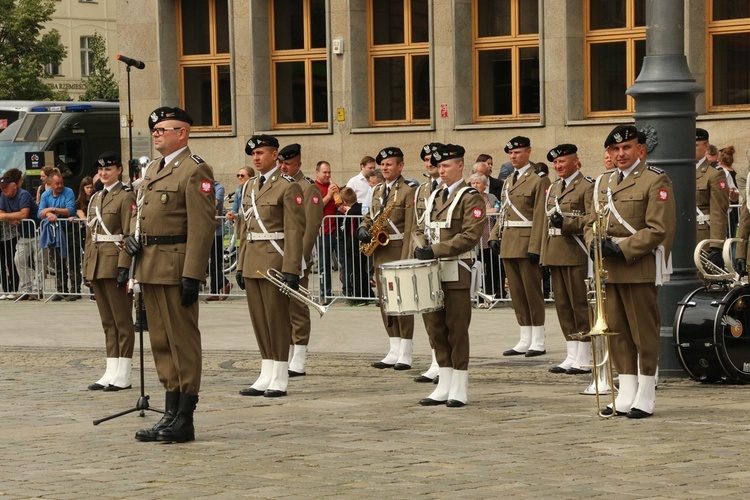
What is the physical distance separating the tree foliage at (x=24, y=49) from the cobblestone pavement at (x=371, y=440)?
4407cm

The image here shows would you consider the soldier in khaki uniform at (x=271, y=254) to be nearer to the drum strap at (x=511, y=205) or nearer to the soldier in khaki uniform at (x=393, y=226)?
the soldier in khaki uniform at (x=393, y=226)

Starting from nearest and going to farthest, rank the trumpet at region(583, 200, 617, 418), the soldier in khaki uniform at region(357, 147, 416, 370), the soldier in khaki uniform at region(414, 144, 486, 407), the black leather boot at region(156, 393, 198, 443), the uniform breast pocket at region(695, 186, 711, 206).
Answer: the black leather boot at region(156, 393, 198, 443) → the trumpet at region(583, 200, 617, 418) → the soldier in khaki uniform at region(414, 144, 486, 407) → the soldier in khaki uniform at region(357, 147, 416, 370) → the uniform breast pocket at region(695, 186, 711, 206)

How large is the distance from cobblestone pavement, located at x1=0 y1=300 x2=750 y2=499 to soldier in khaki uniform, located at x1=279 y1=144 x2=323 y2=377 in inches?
9.3

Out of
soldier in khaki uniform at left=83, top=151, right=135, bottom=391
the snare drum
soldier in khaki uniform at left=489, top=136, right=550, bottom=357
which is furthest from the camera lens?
soldier in khaki uniform at left=489, top=136, right=550, bottom=357

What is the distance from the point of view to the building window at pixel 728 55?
25.2 metres

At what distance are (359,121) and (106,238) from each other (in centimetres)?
1485

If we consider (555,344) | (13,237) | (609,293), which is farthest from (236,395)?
(13,237)

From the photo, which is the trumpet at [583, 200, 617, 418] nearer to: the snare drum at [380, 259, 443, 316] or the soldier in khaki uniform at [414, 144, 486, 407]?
the soldier in khaki uniform at [414, 144, 486, 407]

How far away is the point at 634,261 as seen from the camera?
36.5 feet

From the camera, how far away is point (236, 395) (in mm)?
12812

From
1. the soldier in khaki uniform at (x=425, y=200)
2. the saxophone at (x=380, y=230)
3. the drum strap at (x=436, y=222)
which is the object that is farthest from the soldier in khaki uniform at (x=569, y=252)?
the drum strap at (x=436, y=222)

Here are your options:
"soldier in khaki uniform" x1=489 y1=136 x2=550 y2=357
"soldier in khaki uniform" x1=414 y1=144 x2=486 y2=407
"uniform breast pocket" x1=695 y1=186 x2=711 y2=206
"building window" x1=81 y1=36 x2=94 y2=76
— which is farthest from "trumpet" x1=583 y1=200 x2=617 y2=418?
"building window" x1=81 y1=36 x2=94 y2=76

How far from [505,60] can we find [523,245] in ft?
41.1

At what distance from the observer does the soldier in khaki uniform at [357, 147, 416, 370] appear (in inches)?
575
